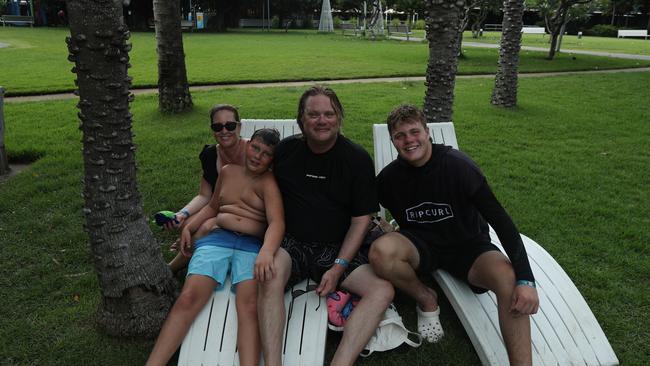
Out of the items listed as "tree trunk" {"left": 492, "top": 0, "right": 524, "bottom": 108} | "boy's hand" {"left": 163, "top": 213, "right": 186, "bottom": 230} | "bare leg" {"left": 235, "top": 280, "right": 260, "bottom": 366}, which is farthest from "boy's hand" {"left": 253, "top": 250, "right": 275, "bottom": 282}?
"tree trunk" {"left": 492, "top": 0, "right": 524, "bottom": 108}

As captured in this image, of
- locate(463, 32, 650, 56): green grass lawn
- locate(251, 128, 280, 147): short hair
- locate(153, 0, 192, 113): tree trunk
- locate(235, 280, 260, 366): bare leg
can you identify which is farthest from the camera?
locate(463, 32, 650, 56): green grass lawn

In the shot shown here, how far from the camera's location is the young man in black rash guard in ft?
9.02

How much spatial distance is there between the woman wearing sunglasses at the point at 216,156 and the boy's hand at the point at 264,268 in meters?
0.58

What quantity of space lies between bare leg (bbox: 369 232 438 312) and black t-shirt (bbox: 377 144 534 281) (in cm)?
16

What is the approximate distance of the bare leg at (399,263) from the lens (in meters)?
2.91

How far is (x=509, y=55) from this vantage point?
30.5 ft

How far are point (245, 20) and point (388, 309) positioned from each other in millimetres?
46935

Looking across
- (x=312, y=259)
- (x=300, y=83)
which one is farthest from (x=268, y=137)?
(x=300, y=83)

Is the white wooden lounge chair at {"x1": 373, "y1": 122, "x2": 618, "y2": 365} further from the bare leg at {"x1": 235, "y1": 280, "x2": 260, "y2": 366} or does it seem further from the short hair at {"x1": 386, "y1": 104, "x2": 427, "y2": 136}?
the bare leg at {"x1": 235, "y1": 280, "x2": 260, "y2": 366}

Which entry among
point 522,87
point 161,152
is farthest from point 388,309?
point 522,87

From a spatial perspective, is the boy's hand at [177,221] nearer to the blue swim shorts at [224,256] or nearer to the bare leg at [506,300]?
the blue swim shorts at [224,256]

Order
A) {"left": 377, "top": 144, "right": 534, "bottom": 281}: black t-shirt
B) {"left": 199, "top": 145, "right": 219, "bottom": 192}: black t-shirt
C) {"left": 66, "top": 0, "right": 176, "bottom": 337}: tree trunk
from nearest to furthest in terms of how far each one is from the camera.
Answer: {"left": 66, "top": 0, "right": 176, "bottom": 337}: tree trunk
{"left": 377, "top": 144, "right": 534, "bottom": 281}: black t-shirt
{"left": 199, "top": 145, "right": 219, "bottom": 192}: black t-shirt

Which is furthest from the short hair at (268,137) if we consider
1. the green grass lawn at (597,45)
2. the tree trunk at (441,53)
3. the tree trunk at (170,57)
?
the green grass lawn at (597,45)

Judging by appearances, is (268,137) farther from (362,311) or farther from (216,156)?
(362,311)
